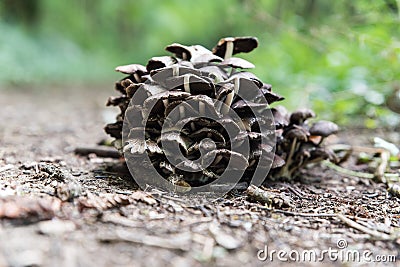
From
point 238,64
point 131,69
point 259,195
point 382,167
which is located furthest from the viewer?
point 382,167

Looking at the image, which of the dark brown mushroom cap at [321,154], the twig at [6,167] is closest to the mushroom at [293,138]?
the dark brown mushroom cap at [321,154]

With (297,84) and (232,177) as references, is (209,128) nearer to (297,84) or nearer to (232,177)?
(232,177)

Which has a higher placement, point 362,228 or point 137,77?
point 137,77

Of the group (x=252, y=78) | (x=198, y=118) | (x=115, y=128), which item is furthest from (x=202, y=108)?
(x=115, y=128)

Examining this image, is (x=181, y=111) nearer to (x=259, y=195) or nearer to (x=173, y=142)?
(x=173, y=142)

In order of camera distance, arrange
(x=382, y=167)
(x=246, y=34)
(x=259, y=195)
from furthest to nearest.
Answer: (x=246, y=34) < (x=382, y=167) < (x=259, y=195)

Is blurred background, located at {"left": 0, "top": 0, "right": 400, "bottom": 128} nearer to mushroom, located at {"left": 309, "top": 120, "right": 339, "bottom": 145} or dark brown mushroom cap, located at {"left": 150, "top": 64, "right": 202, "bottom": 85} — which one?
mushroom, located at {"left": 309, "top": 120, "right": 339, "bottom": 145}

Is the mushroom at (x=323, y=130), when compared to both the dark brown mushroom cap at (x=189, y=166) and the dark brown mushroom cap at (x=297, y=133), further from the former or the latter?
the dark brown mushroom cap at (x=189, y=166)
